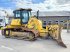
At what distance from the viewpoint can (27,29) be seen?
55.1 ft

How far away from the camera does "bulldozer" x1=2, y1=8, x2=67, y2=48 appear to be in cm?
1636

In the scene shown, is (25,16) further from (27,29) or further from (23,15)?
(27,29)

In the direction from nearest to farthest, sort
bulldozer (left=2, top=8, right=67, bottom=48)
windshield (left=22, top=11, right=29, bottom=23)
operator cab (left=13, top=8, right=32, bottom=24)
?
bulldozer (left=2, top=8, right=67, bottom=48), operator cab (left=13, top=8, right=32, bottom=24), windshield (left=22, top=11, right=29, bottom=23)

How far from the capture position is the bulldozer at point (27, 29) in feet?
53.7

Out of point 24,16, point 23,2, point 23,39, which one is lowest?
point 23,39

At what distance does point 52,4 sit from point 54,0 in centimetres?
201

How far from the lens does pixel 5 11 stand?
51938 millimetres

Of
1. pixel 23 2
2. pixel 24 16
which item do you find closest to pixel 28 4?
pixel 23 2

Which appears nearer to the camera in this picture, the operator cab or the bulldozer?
the bulldozer

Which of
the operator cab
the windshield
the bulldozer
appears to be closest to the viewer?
the bulldozer

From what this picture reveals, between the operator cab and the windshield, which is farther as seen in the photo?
the windshield

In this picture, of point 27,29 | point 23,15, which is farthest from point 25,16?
point 27,29

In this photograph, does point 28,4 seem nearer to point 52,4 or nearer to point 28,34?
point 52,4

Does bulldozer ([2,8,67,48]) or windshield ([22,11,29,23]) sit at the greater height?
windshield ([22,11,29,23])
